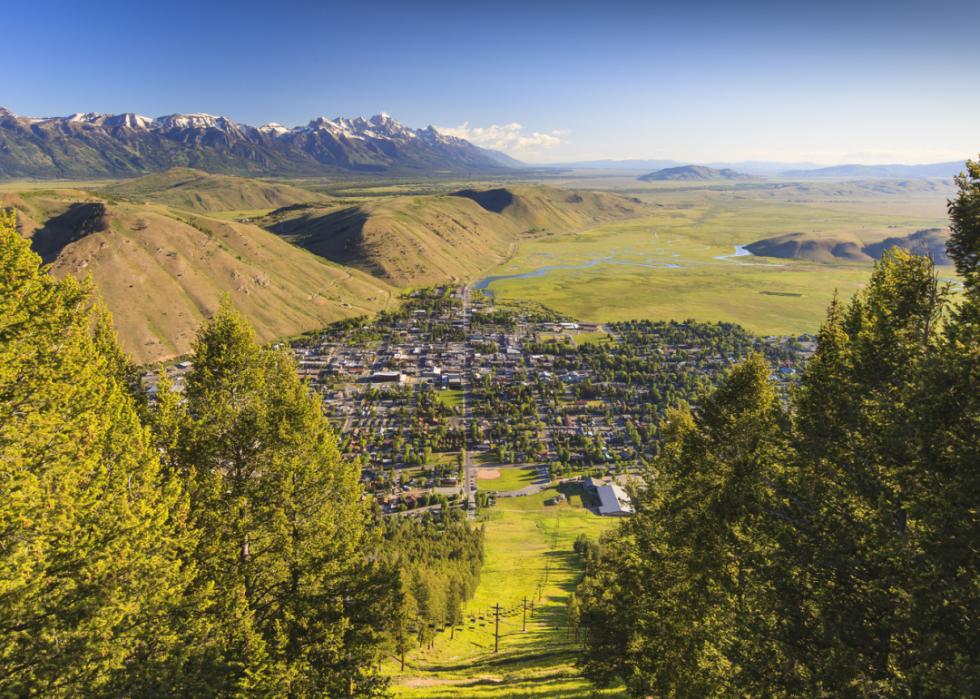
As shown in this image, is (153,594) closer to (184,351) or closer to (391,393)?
(391,393)

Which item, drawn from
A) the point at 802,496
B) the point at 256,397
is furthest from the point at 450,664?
the point at 802,496

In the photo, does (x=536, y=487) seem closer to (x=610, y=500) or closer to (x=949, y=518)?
(x=610, y=500)

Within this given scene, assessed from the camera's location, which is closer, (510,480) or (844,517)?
(844,517)

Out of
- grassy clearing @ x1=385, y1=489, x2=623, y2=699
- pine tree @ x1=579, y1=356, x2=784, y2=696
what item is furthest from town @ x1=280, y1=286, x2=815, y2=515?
pine tree @ x1=579, y1=356, x2=784, y2=696

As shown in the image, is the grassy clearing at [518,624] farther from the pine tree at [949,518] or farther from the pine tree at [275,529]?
the pine tree at [949,518]

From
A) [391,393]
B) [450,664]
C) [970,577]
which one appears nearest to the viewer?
[970,577]

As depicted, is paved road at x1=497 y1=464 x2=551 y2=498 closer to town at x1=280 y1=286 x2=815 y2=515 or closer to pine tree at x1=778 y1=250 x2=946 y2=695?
town at x1=280 y1=286 x2=815 y2=515

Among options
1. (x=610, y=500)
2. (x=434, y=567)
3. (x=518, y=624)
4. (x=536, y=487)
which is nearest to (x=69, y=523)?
(x=518, y=624)
